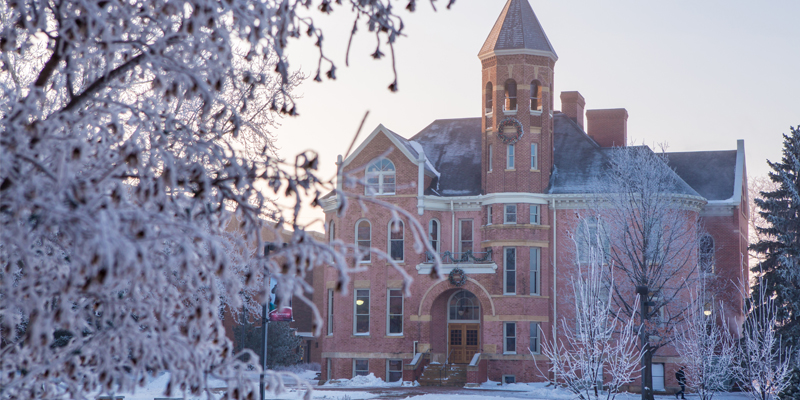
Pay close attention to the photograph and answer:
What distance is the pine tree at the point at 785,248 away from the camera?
113 ft

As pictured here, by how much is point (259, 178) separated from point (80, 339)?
1525 mm

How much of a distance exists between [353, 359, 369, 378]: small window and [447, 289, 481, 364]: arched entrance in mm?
3775

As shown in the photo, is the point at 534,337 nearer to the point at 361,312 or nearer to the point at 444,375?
the point at 444,375

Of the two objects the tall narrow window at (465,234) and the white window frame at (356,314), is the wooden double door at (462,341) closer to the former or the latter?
the tall narrow window at (465,234)

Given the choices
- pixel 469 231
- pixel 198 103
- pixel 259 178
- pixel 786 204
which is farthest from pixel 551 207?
pixel 259 178

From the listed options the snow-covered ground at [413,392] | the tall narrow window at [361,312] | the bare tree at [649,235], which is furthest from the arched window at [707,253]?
the tall narrow window at [361,312]

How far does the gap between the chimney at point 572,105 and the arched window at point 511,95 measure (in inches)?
266

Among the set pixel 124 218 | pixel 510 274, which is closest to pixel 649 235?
pixel 510 274

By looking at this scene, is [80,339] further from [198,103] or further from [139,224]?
[198,103]

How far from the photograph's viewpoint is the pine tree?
3459 centimetres

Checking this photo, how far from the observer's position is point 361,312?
38.6m

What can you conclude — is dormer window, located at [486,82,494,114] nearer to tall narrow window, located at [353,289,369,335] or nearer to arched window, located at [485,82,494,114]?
arched window, located at [485,82,494,114]

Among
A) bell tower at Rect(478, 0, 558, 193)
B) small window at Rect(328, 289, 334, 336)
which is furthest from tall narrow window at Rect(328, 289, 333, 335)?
bell tower at Rect(478, 0, 558, 193)

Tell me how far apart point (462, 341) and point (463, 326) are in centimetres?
69
